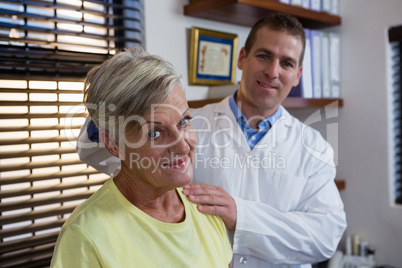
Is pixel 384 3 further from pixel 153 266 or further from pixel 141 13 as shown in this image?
pixel 153 266

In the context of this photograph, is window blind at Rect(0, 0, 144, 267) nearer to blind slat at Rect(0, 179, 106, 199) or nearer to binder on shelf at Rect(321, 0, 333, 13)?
blind slat at Rect(0, 179, 106, 199)

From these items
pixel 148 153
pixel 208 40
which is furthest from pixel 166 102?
pixel 208 40

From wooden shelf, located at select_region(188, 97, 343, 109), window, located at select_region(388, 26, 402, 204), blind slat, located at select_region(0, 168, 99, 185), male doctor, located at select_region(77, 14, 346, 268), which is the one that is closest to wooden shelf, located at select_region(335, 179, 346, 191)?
window, located at select_region(388, 26, 402, 204)

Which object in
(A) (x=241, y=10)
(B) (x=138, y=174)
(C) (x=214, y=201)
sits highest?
(A) (x=241, y=10)

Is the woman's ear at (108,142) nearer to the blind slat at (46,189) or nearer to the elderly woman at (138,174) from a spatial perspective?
the elderly woman at (138,174)

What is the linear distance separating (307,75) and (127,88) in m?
1.34

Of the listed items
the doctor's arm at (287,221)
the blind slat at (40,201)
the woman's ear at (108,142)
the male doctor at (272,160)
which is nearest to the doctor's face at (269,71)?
the male doctor at (272,160)

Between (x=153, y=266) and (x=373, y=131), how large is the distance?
164cm

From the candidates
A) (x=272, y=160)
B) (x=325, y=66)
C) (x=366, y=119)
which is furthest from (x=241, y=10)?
(x=366, y=119)

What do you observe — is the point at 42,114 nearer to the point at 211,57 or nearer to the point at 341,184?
the point at 211,57

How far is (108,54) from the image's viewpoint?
1744mm

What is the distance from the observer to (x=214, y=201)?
1.14 m

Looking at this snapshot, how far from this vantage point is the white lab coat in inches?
49.8

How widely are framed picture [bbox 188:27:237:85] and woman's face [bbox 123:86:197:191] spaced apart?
3.09 ft
